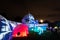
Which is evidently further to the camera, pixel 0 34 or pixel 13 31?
pixel 13 31

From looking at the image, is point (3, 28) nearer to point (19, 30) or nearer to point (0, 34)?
point (0, 34)

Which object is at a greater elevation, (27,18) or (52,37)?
(27,18)

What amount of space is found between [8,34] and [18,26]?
907mm

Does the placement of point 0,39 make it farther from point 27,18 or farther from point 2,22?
point 27,18

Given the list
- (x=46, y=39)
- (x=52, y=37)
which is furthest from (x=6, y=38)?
(x=52, y=37)

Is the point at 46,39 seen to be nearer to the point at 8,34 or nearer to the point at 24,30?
the point at 24,30

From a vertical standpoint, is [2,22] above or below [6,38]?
above

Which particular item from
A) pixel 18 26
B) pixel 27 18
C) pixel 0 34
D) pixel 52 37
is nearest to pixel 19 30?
pixel 18 26

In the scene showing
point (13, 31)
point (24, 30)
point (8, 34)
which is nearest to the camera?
point (8, 34)

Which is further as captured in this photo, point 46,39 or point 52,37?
point 52,37

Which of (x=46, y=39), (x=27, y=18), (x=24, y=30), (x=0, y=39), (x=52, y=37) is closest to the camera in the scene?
(x=0, y=39)

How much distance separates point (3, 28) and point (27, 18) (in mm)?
4457

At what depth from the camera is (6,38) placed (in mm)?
5230

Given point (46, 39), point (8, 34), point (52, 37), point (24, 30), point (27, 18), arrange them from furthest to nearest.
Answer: point (27, 18) → point (52, 37) → point (46, 39) → point (24, 30) → point (8, 34)
